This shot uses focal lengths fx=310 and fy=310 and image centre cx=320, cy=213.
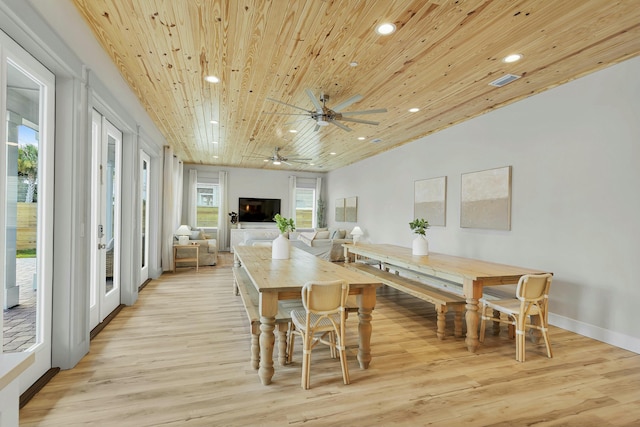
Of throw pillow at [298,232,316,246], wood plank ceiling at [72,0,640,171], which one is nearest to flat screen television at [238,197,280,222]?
throw pillow at [298,232,316,246]

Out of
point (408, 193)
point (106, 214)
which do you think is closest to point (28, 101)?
point (106, 214)

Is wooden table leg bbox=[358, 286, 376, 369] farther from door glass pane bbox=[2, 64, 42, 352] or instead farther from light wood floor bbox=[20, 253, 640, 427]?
door glass pane bbox=[2, 64, 42, 352]

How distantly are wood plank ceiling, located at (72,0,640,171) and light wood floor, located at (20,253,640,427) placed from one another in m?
2.66

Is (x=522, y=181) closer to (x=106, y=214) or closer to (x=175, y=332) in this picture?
(x=175, y=332)

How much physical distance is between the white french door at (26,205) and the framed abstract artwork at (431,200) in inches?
199

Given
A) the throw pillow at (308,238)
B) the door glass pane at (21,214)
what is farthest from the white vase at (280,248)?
the throw pillow at (308,238)

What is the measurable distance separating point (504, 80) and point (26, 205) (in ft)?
14.8

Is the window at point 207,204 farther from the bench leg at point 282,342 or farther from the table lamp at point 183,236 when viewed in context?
the bench leg at point 282,342

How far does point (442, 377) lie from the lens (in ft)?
8.11

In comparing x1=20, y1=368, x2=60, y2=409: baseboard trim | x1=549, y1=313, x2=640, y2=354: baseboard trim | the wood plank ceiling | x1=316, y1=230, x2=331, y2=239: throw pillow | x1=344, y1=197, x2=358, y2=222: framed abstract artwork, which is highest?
the wood plank ceiling

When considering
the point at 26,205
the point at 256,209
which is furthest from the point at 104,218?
the point at 256,209

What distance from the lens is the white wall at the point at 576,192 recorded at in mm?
2994

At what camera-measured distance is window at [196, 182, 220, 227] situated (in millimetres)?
10008

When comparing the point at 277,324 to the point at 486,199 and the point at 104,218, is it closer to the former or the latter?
the point at 104,218
